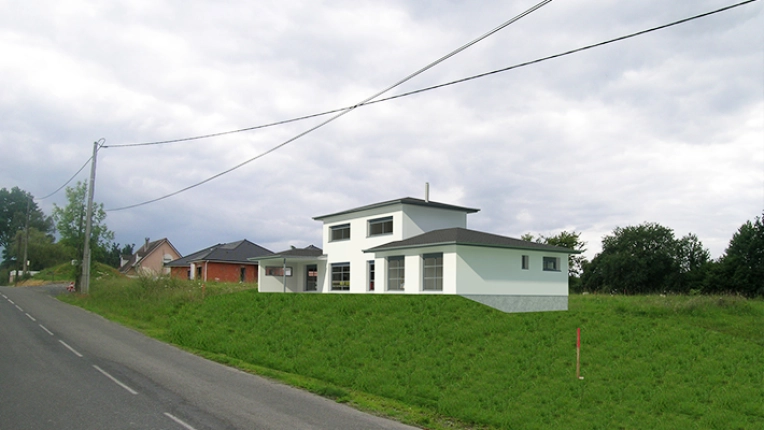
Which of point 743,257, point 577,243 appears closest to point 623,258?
point 577,243

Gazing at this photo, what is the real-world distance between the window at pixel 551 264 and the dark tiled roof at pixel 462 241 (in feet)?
2.08

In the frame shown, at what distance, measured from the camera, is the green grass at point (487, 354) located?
12500 mm

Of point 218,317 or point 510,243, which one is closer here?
point 218,317

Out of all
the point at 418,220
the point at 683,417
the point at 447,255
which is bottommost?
the point at 683,417

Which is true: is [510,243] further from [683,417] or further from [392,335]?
[683,417]

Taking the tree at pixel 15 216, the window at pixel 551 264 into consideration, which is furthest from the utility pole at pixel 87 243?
the tree at pixel 15 216

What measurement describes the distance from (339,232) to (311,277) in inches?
196

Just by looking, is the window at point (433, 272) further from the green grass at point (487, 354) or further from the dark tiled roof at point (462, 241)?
the green grass at point (487, 354)

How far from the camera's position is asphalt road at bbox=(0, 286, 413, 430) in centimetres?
959

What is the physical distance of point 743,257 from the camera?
55.1 m

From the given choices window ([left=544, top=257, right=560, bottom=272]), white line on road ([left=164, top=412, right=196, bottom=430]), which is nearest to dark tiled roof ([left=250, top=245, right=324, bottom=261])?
window ([left=544, top=257, right=560, bottom=272])

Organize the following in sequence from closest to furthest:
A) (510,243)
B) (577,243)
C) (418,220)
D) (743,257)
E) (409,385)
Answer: (409,385), (510,243), (418,220), (743,257), (577,243)

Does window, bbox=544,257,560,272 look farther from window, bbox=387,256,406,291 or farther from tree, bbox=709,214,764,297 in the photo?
tree, bbox=709,214,764,297

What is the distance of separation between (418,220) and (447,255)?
21.7 feet
